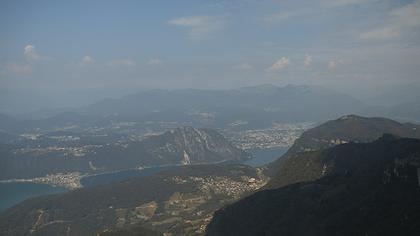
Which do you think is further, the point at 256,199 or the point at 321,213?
the point at 256,199

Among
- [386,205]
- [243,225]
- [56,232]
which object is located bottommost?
[56,232]

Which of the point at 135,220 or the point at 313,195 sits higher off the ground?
the point at 313,195

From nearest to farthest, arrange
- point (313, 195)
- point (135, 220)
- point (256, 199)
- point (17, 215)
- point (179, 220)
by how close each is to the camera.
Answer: point (313, 195) < point (256, 199) < point (179, 220) < point (135, 220) < point (17, 215)

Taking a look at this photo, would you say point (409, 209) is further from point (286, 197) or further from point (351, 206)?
point (286, 197)

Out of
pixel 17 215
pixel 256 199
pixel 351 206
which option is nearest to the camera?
pixel 351 206

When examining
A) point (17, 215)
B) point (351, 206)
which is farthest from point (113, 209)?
point (351, 206)

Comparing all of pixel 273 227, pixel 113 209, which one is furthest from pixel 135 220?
pixel 273 227
